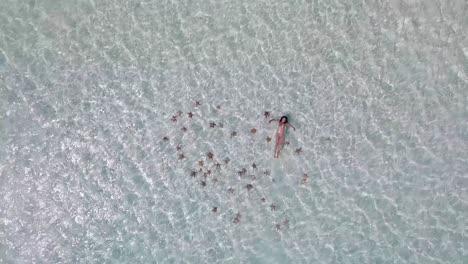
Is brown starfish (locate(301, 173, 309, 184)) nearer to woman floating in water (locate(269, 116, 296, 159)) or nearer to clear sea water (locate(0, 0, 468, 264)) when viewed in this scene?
clear sea water (locate(0, 0, 468, 264))

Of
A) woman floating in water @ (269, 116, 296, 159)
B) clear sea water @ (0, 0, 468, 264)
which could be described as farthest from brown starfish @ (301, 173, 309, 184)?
woman floating in water @ (269, 116, 296, 159)

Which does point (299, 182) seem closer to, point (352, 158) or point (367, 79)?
point (352, 158)

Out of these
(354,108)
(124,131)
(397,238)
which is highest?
(354,108)

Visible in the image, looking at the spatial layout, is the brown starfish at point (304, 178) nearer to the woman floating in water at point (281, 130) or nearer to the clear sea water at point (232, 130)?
the clear sea water at point (232, 130)

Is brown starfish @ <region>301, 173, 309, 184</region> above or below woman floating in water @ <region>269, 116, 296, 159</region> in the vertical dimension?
below

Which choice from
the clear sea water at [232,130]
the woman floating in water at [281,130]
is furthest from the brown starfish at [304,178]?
the woman floating in water at [281,130]

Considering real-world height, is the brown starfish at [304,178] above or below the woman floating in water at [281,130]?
below

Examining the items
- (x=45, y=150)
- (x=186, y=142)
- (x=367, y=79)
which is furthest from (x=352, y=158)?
(x=45, y=150)

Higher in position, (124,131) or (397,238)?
(397,238)

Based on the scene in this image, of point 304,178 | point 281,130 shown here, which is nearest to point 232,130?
point 281,130
